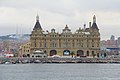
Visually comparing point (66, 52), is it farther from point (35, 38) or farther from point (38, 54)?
point (38, 54)

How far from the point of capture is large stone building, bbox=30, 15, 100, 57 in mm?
152500

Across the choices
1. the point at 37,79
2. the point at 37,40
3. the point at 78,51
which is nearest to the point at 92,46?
the point at 78,51

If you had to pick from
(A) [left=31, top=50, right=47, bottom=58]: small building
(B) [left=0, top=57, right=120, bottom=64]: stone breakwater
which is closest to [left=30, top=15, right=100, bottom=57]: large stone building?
(A) [left=31, top=50, right=47, bottom=58]: small building

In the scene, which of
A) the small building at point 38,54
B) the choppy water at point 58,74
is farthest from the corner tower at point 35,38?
the choppy water at point 58,74

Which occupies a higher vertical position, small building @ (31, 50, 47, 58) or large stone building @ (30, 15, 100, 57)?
large stone building @ (30, 15, 100, 57)

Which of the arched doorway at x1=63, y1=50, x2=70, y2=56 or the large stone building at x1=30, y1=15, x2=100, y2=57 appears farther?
the arched doorway at x1=63, y1=50, x2=70, y2=56

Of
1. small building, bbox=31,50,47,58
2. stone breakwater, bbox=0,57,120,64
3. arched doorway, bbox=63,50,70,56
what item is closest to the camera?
stone breakwater, bbox=0,57,120,64

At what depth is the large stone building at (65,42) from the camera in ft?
500

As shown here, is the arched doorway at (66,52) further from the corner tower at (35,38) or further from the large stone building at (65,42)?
the corner tower at (35,38)

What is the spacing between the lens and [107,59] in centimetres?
14675

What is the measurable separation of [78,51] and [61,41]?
5.54m

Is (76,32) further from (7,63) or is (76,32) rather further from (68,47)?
(7,63)

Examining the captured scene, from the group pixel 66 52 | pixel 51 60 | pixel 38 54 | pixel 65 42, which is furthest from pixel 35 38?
pixel 51 60

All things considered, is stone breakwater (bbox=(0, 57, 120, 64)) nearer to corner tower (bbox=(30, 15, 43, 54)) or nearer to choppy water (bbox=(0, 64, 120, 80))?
corner tower (bbox=(30, 15, 43, 54))
